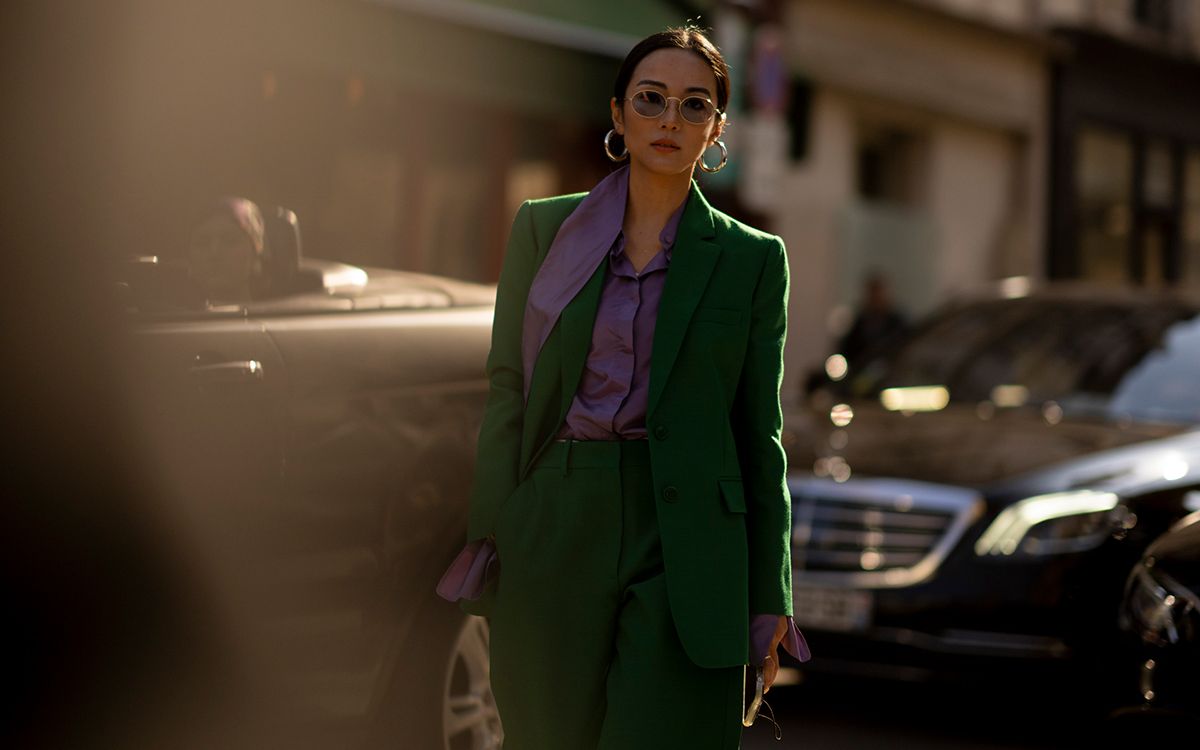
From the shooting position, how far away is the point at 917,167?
65.1ft

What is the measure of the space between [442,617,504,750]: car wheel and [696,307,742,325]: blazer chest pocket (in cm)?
119

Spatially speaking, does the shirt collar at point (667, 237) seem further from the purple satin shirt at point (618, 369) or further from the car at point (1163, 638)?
the car at point (1163, 638)

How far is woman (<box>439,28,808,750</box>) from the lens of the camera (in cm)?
299

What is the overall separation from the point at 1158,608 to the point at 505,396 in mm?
2146

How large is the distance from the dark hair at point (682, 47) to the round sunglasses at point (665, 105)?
0.17 ft

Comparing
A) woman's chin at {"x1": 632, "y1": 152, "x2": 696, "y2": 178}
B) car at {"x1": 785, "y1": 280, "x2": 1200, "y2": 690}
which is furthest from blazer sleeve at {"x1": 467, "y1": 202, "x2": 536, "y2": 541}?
car at {"x1": 785, "y1": 280, "x2": 1200, "y2": 690}

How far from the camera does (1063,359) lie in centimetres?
749

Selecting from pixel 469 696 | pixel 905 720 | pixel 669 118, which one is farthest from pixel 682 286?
pixel 905 720

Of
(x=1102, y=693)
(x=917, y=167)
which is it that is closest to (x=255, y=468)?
(x=1102, y=693)

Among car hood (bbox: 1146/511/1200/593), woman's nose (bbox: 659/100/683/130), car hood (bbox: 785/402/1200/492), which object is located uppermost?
woman's nose (bbox: 659/100/683/130)

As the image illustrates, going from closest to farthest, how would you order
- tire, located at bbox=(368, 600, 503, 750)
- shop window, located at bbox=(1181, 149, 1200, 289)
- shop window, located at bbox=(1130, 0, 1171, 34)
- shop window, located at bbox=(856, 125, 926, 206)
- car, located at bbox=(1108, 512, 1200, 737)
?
tire, located at bbox=(368, 600, 503, 750) → car, located at bbox=(1108, 512, 1200, 737) → shop window, located at bbox=(856, 125, 926, 206) → shop window, located at bbox=(1130, 0, 1171, 34) → shop window, located at bbox=(1181, 149, 1200, 289)

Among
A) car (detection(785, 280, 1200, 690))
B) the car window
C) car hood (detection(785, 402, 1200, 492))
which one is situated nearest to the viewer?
car (detection(785, 280, 1200, 690))

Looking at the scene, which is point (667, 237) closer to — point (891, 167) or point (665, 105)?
point (665, 105)

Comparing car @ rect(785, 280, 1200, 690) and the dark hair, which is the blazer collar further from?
car @ rect(785, 280, 1200, 690)
